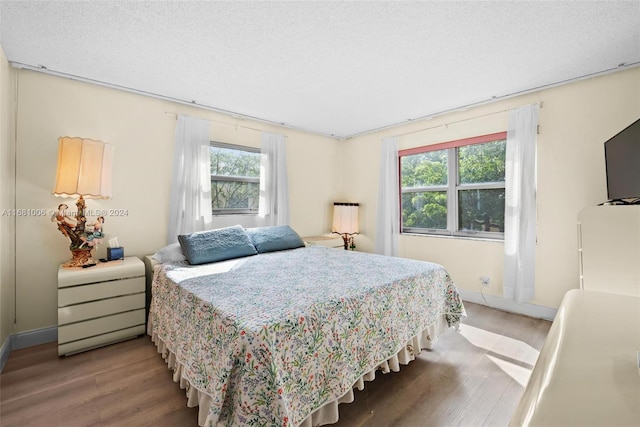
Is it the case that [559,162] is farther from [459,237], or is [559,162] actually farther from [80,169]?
[80,169]

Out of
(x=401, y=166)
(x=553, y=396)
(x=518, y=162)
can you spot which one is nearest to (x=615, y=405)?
(x=553, y=396)

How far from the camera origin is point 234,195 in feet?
12.2

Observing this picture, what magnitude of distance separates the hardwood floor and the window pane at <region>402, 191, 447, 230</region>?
1782 mm

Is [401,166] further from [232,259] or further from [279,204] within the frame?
[232,259]

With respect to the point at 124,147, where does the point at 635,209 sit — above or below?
below

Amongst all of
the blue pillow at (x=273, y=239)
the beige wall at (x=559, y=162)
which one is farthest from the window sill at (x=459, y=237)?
the blue pillow at (x=273, y=239)

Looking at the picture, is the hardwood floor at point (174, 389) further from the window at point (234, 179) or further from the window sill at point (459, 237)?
the window at point (234, 179)

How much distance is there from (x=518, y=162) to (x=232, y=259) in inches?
127

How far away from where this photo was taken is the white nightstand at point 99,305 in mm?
2186

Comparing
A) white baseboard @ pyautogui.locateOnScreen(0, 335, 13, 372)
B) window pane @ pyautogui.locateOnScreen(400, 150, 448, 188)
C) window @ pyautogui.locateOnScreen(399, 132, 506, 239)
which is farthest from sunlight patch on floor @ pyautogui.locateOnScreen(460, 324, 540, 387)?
white baseboard @ pyautogui.locateOnScreen(0, 335, 13, 372)

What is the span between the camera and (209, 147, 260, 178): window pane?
3.56 m

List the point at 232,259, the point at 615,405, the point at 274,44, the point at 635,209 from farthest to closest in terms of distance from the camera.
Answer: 1. the point at 232,259
2. the point at 274,44
3. the point at 635,209
4. the point at 615,405

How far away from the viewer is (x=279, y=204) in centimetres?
398

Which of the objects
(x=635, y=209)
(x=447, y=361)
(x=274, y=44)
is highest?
(x=274, y=44)
